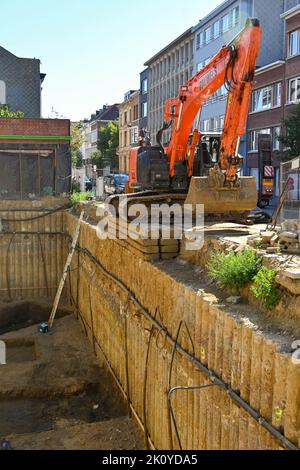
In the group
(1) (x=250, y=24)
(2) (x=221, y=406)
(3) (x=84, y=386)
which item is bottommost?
(3) (x=84, y=386)

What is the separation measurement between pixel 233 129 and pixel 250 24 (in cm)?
175

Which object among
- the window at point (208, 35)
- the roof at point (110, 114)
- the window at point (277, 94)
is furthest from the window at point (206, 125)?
the roof at point (110, 114)

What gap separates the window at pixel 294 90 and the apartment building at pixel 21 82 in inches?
617

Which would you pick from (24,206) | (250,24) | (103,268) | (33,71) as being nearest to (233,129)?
(250,24)

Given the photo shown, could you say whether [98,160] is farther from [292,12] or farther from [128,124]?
[292,12]

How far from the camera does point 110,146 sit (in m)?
68.3

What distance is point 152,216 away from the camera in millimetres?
10508

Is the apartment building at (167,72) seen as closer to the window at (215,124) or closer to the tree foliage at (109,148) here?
the window at (215,124)

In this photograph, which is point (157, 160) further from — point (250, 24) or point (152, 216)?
point (250, 24)

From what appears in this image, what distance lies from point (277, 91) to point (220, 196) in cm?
2460

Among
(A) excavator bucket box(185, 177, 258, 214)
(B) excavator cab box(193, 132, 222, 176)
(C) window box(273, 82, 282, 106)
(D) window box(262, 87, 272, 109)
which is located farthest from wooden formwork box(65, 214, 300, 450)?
(D) window box(262, 87, 272, 109)

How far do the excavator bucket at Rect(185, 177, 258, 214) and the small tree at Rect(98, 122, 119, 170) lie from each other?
58048 mm

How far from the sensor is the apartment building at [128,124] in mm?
61656
